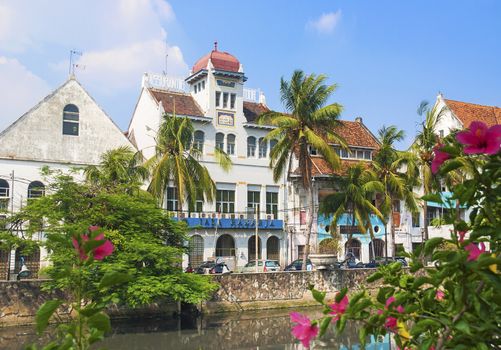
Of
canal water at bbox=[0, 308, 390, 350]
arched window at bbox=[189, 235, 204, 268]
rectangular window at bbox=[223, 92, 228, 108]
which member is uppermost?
rectangular window at bbox=[223, 92, 228, 108]

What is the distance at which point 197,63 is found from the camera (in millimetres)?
42656

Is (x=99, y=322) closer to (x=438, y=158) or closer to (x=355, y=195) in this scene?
(x=438, y=158)

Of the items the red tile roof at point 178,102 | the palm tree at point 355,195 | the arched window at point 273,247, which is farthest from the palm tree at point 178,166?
the arched window at point 273,247

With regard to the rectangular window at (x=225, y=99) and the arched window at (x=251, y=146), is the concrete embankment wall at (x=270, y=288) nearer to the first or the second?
the arched window at (x=251, y=146)

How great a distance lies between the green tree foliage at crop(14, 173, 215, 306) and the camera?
21109 millimetres

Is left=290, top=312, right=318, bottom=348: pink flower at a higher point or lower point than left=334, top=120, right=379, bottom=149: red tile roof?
lower

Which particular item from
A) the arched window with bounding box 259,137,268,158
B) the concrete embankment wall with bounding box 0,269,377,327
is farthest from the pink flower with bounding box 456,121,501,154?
the arched window with bounding box 259,137,268,158

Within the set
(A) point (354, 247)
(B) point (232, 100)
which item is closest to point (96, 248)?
(B) point (232, 100)

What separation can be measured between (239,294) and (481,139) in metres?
25.6

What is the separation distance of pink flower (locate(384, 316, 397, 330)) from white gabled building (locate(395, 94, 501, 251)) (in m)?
39.8

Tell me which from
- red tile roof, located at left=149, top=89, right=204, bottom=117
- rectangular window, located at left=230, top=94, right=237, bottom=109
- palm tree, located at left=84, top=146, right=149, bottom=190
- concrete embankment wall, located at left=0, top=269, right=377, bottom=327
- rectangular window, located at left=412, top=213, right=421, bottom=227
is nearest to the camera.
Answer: concrete embankment wall, located at left=0, top=269, right=377, bottom=327

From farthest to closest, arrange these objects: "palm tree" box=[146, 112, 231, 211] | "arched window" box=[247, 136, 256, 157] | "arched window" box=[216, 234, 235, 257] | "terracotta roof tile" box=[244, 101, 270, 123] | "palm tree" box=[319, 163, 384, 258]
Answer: "terracotta roof tile" box=[244, 101, 270, 123] → "arched window" box=[247, 136, 256, 157] → "arched window" box=[216, 234, 235, 257] → "palm tree" box=[319, 163, 384, 258] → "palm tree" box=[146, 112, 231, 211]

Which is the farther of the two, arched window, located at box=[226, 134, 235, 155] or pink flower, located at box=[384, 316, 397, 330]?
arched window, located at box=[226, 134, 235, 155]

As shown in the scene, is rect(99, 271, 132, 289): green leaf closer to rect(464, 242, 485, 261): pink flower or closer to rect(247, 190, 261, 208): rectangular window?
rect(464, 242, 485, 261): pink flower
